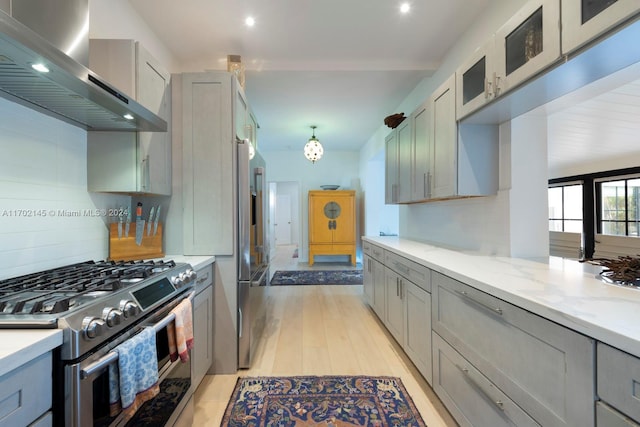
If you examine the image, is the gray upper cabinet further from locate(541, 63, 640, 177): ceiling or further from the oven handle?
locate(541, 63, 640, 177): ceiling

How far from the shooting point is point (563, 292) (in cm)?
108

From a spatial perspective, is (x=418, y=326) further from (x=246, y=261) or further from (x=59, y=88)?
(x=59, y=88)

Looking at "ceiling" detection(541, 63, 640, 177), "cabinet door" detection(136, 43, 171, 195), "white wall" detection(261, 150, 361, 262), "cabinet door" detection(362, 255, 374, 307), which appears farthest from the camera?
"white wall" detection(261, 150, 361, 262)

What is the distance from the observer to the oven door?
807 mm

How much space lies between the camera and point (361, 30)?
2.49 meters

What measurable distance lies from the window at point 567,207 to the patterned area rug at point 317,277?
12.6 feet

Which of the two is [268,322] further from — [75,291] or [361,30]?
[361,30]

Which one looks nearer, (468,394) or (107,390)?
(107,390)

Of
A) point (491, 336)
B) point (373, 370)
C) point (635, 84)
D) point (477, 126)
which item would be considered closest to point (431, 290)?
point (491, 336)

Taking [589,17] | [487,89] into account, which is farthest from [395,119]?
[589,17]

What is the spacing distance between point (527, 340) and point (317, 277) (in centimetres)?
437

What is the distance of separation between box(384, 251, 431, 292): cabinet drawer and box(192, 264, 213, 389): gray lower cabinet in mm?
1446

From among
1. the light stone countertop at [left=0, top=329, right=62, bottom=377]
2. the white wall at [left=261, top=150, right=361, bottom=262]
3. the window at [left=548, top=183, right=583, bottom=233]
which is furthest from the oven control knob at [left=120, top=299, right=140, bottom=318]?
the window at [left=548, top=183, right=583, bottom=233]

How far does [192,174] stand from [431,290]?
1835 mm
